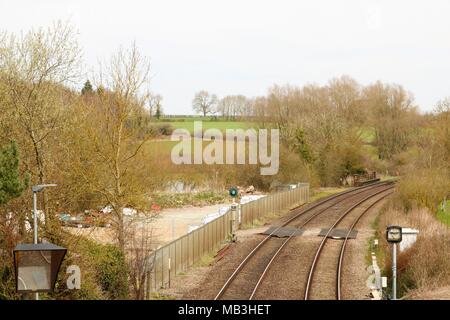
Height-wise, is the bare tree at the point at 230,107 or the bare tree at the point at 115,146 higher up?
the bare tree at the point at 230,107

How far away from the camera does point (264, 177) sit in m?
60.7

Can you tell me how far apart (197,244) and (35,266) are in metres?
13.6

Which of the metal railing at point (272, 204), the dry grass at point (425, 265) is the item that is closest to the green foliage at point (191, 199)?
the metal railing at point (272, 204)

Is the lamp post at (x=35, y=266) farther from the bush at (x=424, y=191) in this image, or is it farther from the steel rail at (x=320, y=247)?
the bush at (x=424, y=191)

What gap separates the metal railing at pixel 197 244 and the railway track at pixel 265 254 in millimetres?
1887

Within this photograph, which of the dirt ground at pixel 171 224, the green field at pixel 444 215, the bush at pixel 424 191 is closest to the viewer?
the dirt ground at pixel 171 224

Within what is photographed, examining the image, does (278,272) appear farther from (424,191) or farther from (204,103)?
(204,103)

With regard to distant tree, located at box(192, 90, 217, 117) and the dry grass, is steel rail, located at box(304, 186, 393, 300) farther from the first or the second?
distant tree, located at box(192, 90, 217, 117)

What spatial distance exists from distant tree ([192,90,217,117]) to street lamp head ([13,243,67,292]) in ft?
346

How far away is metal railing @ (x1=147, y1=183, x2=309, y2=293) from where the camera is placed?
74.0 feet

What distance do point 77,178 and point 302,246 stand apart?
39.9 feet

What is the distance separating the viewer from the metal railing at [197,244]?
22.6m
